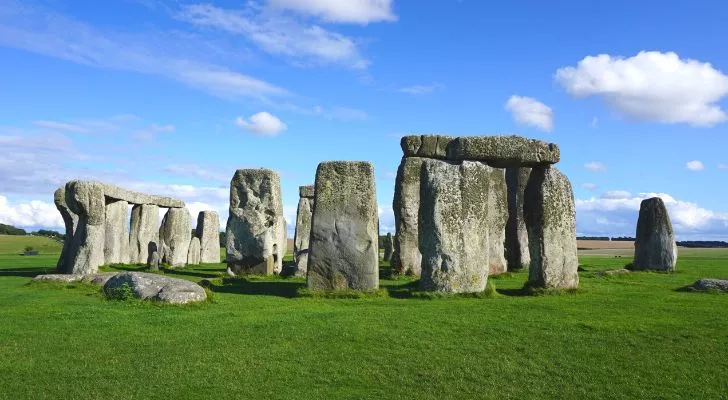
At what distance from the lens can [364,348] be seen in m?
9.27

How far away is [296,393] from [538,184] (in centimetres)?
896

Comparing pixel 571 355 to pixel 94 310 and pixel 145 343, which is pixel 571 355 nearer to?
pixel 145 343

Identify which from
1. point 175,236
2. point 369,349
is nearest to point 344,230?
point 369,349

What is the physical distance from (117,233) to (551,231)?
699 inches

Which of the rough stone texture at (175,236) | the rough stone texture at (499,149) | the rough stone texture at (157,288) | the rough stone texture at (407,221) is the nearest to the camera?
the rough stone texture at (157,288)

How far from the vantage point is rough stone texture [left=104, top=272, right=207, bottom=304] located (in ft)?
41.3

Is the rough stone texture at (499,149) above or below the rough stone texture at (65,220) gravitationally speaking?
above

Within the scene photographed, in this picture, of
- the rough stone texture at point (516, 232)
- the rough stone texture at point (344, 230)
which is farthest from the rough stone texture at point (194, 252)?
the rough stone texture at point (344, 230)

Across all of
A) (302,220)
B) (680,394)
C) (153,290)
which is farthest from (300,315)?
(302,220)

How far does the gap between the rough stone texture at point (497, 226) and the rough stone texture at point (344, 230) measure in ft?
22.9

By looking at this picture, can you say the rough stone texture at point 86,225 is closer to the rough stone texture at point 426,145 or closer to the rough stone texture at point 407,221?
the rough stone texture at point 407,221

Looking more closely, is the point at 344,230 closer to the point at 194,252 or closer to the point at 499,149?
the point at 499,149

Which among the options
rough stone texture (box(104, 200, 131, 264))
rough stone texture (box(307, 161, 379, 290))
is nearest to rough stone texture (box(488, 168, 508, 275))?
rough stone texture (box(307, 161, 379, 290))

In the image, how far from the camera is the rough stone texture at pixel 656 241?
69.2ft
